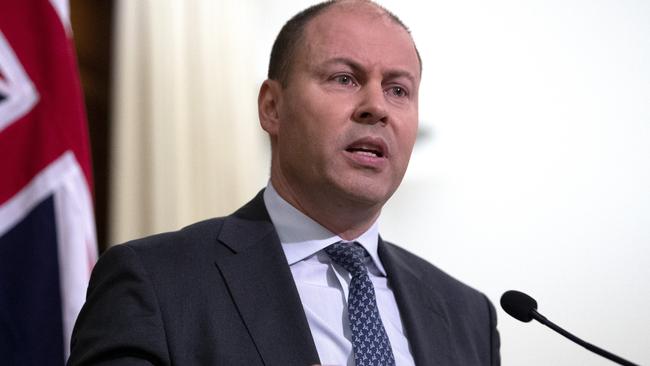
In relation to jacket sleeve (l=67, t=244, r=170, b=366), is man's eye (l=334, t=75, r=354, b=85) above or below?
above

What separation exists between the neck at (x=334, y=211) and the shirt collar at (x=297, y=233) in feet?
0.06

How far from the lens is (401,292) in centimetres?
156

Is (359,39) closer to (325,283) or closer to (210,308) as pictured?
(325,283)

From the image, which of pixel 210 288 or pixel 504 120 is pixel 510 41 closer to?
pixel 504 120

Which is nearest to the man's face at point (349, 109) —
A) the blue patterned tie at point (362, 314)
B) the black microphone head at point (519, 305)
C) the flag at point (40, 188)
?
the blue patterned tie at point (362, 314)

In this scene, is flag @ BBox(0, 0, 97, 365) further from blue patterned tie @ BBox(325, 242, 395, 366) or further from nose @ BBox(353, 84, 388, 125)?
nose @ BBox(353, 84, 388, 125)

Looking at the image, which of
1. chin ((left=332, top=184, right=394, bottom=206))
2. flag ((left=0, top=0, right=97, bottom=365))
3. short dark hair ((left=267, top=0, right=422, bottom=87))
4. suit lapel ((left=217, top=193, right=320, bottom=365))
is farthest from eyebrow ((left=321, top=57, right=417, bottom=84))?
flag ((left=0, top=0, right=97, bottom=365))

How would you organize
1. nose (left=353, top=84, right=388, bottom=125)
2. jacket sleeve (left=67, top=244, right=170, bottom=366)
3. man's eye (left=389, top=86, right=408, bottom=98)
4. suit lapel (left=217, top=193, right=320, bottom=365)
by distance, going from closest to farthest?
jacket sleeve (left=67, top=244, right=170, bottom=366) < suit lapel (left=217, top=193, right=320, bottom=365) < nose (left=353, top=84, right=388, bottom=125) < man's eye (left=389, top=86, right=408, bottom=98)

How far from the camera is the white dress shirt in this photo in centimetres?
137

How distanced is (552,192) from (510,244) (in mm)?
235

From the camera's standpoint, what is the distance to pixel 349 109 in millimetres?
1479

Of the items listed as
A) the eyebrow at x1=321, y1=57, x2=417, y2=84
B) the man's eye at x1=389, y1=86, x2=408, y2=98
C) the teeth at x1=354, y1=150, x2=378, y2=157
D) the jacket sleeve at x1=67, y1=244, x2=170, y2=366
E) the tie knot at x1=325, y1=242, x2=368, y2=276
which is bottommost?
the jacket sleeve at x1=67, y1=244, x2=170, y2=366

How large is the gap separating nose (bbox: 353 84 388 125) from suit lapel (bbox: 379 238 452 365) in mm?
325

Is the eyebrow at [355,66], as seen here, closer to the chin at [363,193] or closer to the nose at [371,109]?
the nose at [371,109]
